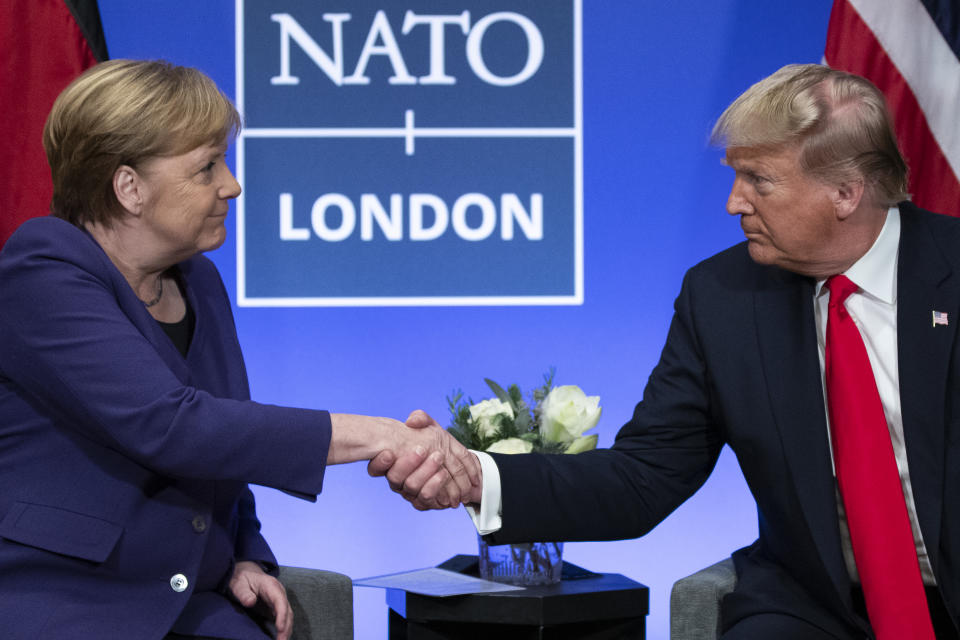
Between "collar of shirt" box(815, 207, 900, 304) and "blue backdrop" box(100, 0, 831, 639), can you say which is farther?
"blue backdrop" box(100, 0, 831, 639)

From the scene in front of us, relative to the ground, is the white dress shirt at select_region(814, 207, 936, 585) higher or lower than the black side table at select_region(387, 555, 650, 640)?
higher

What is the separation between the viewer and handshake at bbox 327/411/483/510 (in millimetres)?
1869

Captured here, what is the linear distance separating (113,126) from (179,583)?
0.78 meters

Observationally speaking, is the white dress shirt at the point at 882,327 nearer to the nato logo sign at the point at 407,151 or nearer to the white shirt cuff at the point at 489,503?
the white shirt cuff at the point at 489,503

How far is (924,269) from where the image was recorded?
192cm

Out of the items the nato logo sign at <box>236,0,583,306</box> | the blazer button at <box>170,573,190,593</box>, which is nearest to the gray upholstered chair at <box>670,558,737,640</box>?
the blazer button at <box>170,573,190,593</box>

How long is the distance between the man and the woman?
0.32 metres

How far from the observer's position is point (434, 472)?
2.06 metres

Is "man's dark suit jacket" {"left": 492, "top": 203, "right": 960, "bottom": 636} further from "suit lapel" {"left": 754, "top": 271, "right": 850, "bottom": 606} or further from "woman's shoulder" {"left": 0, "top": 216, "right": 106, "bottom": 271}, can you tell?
"woman's shoulder" {"left": 0, "top": 216, "right": 106, "bottom": 271}

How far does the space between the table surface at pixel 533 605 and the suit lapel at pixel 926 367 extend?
0.66 meters

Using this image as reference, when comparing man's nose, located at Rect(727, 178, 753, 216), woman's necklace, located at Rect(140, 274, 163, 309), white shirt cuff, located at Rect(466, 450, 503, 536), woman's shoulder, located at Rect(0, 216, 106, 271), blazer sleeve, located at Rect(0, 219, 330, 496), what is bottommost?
white shirt cuff, located at Rect(466, 450, 503, 536)

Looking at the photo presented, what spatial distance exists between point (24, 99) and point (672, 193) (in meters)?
1.90

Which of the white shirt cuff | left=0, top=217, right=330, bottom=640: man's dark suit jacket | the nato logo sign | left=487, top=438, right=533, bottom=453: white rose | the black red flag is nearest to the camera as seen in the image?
left=0, top=217, right=330, bottom=640: man's dark suit jacket

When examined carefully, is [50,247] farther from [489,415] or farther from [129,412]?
[489,415]
